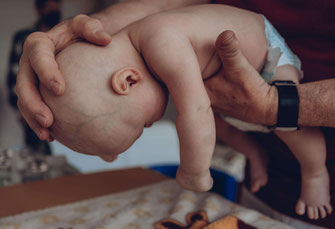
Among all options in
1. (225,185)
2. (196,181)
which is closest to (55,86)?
(196,181)

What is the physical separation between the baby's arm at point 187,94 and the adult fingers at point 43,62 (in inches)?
7.2

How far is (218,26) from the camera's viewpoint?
0.73 m

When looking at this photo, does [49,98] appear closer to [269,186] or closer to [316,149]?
[316,149]

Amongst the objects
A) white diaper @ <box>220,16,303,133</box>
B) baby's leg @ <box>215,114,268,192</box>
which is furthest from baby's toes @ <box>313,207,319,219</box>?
white diaper @ <box>220,16,303,133</box>

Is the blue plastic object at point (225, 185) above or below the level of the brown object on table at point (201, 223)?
below

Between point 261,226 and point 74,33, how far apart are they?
733 millimetres

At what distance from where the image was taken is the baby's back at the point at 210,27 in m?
0.68

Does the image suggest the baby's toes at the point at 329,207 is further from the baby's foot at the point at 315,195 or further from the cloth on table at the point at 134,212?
the cloth on table at the point at 134,212

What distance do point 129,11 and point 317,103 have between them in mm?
534

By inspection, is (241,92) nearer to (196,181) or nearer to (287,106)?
(287,106)

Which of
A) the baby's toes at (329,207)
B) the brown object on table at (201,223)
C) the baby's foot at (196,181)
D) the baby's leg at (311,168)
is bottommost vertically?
the brown object on table at (201,223)

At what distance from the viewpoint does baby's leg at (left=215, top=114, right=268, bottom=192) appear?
1.08 m

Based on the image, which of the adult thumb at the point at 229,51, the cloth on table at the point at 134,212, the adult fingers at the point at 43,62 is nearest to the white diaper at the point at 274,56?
the adult thumb at the point at 229,51

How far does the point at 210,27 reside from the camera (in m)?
0.72
